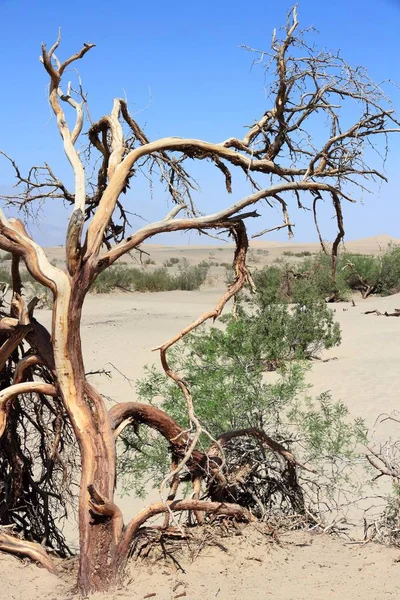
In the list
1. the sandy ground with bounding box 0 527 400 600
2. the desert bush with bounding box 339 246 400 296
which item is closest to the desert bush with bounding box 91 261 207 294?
the desert bush with bounding box 339 246 400 296

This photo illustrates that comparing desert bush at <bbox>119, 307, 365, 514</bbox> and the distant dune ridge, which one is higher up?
the distant dune ridge

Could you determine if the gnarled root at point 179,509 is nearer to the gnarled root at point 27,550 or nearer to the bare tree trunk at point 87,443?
the bare tree trunk at point 87,443

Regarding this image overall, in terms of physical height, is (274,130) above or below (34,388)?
above

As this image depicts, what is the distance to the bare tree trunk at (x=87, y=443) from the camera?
4320 mm

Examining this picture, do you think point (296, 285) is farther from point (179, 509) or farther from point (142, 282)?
point (142, 282)

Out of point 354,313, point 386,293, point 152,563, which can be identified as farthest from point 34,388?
point 386,293

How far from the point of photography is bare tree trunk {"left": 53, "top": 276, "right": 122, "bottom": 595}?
4320mm

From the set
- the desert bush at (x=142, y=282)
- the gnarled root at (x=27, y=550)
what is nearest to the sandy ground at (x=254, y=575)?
the gnarled root at (x=27, y=550)

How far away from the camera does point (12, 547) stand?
480cm

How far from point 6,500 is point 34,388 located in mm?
1127

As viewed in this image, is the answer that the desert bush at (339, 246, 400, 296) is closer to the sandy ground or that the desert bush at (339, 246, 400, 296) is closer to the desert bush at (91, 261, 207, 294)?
the desert bush at (91, 261, 207, 294)

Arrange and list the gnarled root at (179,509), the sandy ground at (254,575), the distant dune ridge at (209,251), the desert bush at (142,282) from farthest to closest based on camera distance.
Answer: the distant dune ridge at (209,251)
the desert bush at (142,282)
the gnarled root at (179,509)
the sandy ground at (254,575)

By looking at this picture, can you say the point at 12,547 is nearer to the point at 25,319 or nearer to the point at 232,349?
the point at 25,319

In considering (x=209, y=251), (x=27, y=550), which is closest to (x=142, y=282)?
(x=27, y=550)
